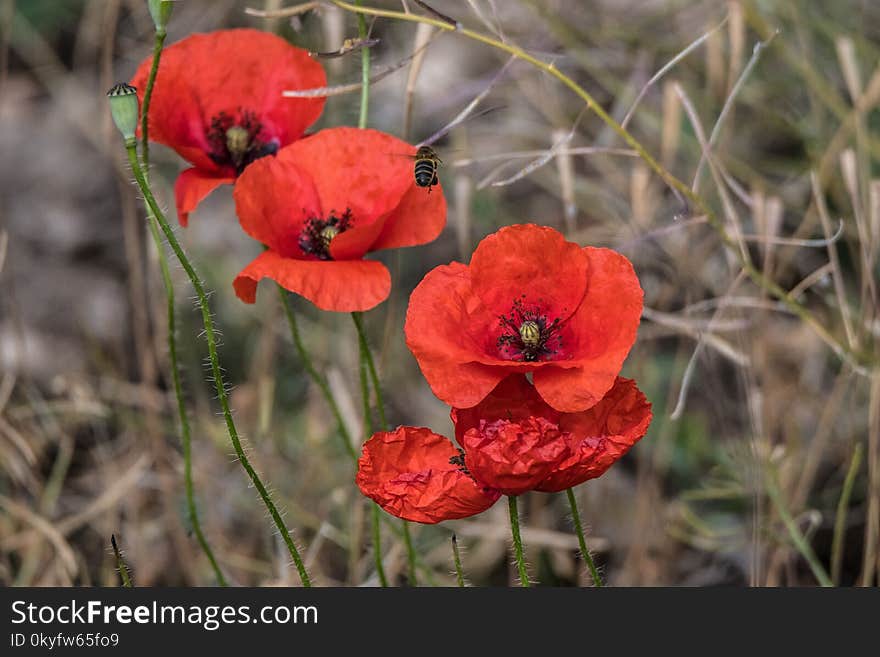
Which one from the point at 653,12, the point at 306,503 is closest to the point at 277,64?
the point at 306,503

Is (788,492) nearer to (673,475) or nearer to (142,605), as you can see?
(673,475)

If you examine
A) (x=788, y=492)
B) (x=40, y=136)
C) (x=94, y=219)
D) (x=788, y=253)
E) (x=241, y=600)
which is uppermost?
(x=40, y=136)

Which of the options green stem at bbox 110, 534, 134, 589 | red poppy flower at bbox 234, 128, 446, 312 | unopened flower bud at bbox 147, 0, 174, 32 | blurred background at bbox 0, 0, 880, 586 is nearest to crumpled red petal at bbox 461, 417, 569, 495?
red poppy flower at bbox 234, 128, 446, 312

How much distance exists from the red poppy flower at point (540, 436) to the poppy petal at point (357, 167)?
26 cm

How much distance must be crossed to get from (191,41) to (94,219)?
1518 mm

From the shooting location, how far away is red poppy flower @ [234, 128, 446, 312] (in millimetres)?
1111

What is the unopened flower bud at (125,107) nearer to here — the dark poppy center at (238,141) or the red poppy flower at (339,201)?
the red poppy flower at (339,201)

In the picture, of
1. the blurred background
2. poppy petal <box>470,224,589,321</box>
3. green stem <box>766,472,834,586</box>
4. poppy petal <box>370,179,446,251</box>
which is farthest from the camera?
the blurred background

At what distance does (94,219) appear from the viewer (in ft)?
8.93

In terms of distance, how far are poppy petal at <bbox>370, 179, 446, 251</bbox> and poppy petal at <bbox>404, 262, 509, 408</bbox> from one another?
0.44 feet

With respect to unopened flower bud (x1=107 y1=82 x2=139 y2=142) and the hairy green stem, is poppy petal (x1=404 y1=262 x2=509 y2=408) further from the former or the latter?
unopened flower bud (x1=107 y1=82 x2=139 y2=142)

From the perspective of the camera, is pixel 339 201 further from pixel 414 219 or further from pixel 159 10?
pixel 159 10

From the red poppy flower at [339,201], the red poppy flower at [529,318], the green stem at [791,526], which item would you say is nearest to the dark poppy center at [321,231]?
the red poppy flower at [339,201]

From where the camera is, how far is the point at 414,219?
3.85 feet
